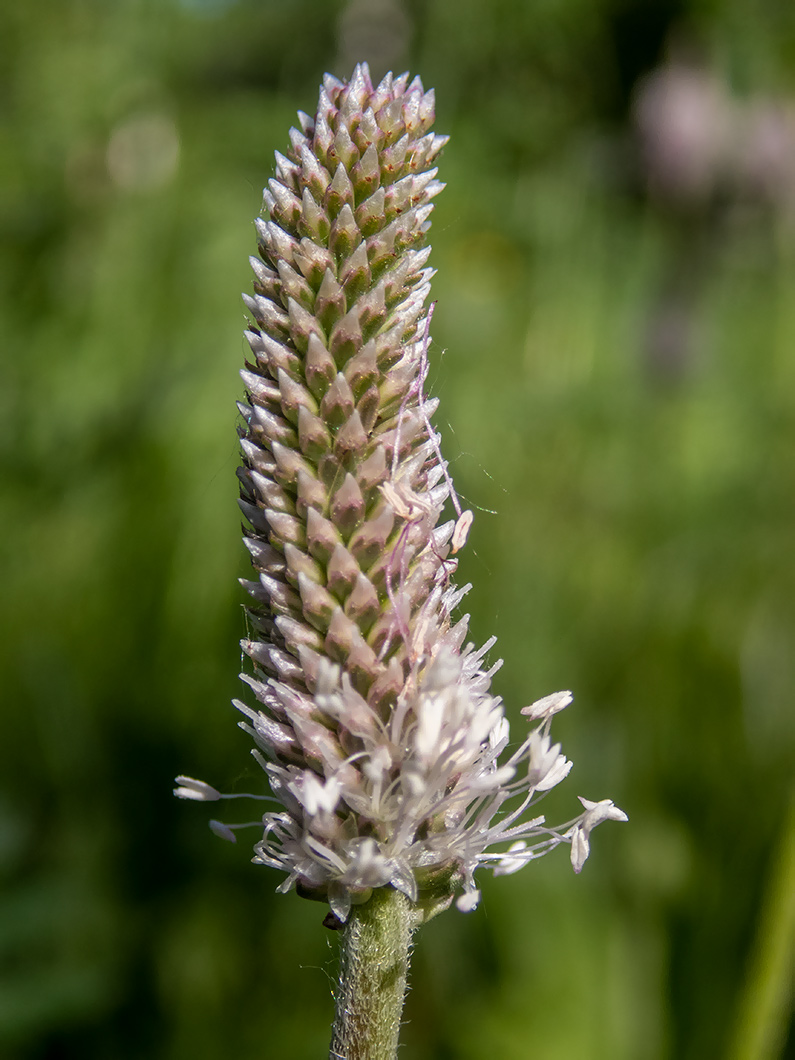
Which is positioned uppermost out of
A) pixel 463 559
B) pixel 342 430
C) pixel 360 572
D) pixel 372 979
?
pixel 342 430

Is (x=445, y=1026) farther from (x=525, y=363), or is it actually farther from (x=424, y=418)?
(x=525, y=363)

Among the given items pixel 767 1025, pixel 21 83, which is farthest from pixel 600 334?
pixel 767 1025

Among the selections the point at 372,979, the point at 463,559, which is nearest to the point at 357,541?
the point at 372,979

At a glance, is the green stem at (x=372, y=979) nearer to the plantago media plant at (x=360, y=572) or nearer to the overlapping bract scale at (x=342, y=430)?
the plantago media plant at (x=360, y=572)

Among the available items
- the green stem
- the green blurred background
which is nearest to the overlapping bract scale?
the green stem

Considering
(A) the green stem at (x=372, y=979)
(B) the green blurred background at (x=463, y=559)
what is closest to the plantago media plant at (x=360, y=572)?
(A) the green stem at (x=372, y=979)

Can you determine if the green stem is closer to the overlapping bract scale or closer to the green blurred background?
the overlapping bract scale

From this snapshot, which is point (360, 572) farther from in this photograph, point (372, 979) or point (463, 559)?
point (463, 559)
